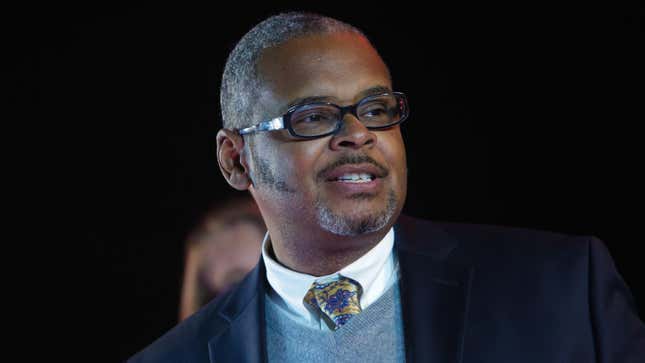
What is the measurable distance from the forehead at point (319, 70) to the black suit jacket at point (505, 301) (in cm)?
51

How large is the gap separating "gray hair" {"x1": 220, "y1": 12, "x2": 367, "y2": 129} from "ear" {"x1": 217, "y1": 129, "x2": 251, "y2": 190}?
0.13 feet

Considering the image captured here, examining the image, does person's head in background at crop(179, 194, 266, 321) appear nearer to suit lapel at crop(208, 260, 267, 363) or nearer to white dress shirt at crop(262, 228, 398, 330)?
suit lapel at crop(208, 260, 267, 363)

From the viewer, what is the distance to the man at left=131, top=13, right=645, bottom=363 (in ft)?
6.51

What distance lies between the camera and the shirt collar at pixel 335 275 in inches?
87.9

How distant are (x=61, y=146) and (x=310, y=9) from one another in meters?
1.12

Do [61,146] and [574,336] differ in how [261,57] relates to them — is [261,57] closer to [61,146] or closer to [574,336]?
[61,146]

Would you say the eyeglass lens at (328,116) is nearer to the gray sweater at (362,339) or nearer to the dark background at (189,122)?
the gray sweater at (362,339)

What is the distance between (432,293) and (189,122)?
4.39 feet

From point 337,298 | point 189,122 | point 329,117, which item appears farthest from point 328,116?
point 189,122

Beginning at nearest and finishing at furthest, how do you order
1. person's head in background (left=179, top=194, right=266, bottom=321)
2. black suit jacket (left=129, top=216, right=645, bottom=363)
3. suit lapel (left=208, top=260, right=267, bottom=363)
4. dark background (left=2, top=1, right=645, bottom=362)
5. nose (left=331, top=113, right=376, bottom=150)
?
black suit jacket (left=129, top=216, right=645, bottom=363) < nose (left=331, top=113, right=376, bottom=150) < suit lapel (left=208, top=260, right=267, bottom=363) < dark background (left=2, top=1, right=645, bottom=362) < person's head in background (left=179, top=194, right=266, bottom=321)

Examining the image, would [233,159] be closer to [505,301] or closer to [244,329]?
[244,329]

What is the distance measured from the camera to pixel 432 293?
2127mm

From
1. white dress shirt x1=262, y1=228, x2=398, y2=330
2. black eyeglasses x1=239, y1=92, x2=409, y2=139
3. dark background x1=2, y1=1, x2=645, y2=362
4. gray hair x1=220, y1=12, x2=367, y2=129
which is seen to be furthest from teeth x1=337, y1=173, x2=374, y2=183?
dark background x1=2, y1=1, x2=645, y2=362

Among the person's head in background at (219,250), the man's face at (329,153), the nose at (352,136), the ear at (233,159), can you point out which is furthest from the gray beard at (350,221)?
the person's head in background at (219,250)
